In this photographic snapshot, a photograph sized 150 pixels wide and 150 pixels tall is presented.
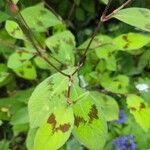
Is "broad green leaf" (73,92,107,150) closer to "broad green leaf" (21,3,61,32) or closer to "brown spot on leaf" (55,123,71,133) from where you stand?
"brown spot on leaf" (55,123,71,133)

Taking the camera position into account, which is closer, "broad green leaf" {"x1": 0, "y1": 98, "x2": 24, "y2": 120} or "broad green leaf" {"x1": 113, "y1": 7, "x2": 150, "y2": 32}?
"broad green leaf" {"x1": 113, "y1": 7, "x2": 150, "y2": 32}

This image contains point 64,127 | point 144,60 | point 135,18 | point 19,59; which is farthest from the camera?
point 144,60

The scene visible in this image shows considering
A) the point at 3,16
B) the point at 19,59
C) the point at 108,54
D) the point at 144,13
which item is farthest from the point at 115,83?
the point at 144,13

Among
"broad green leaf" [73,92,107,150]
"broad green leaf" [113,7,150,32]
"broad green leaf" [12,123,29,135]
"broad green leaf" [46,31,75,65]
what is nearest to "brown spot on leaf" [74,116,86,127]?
"broad green leaf" [73,92,107,150]

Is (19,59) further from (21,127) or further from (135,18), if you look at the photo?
(135,18)

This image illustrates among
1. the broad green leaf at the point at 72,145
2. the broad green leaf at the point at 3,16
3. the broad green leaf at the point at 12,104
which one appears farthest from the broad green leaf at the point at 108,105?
the broad green leaf at the point at 3,16

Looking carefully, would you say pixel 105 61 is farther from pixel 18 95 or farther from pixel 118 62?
pixel 18 95
